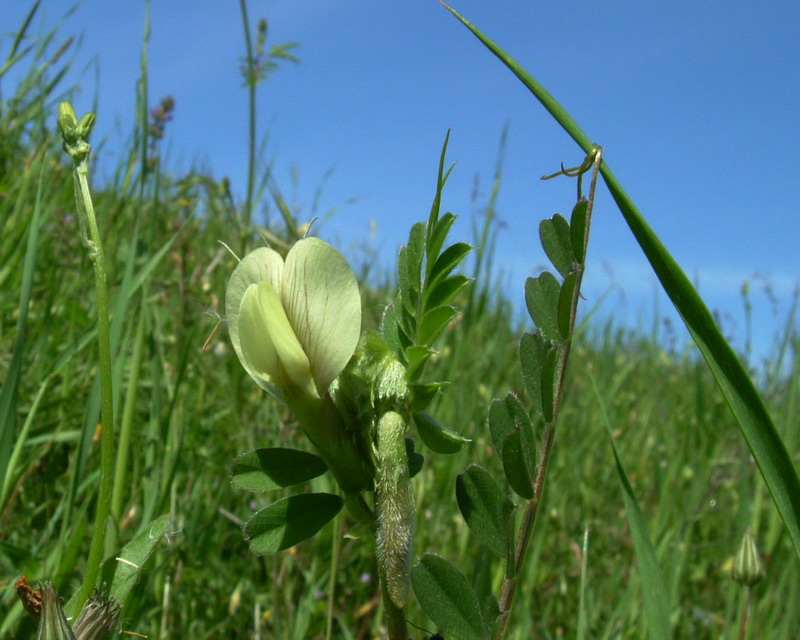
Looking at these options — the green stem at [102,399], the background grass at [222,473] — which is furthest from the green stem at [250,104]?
the green stem at [102,399]

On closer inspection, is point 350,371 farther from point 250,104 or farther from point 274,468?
point 250,104

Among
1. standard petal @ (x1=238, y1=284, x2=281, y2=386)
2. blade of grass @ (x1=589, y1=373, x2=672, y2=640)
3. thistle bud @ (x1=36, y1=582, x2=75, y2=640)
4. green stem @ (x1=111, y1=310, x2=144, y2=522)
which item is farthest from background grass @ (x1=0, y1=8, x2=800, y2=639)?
thistle bud @ (x1=36, y1=582, x2=75, y2=640)

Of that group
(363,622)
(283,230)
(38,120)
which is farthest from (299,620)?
(283,230)

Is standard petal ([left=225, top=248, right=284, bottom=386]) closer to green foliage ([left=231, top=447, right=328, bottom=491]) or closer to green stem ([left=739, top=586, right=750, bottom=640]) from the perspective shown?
green foliage ([left=231, top=447, right=328, bottom=491])

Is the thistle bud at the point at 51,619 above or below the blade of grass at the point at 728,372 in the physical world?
below

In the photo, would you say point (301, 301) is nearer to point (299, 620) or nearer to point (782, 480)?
point (782, 480)

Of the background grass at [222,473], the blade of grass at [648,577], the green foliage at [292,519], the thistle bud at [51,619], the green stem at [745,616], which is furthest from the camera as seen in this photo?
the background grass at [222,473]

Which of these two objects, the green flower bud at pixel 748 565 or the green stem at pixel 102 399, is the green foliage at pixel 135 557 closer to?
the green stem at pixel 102 399
